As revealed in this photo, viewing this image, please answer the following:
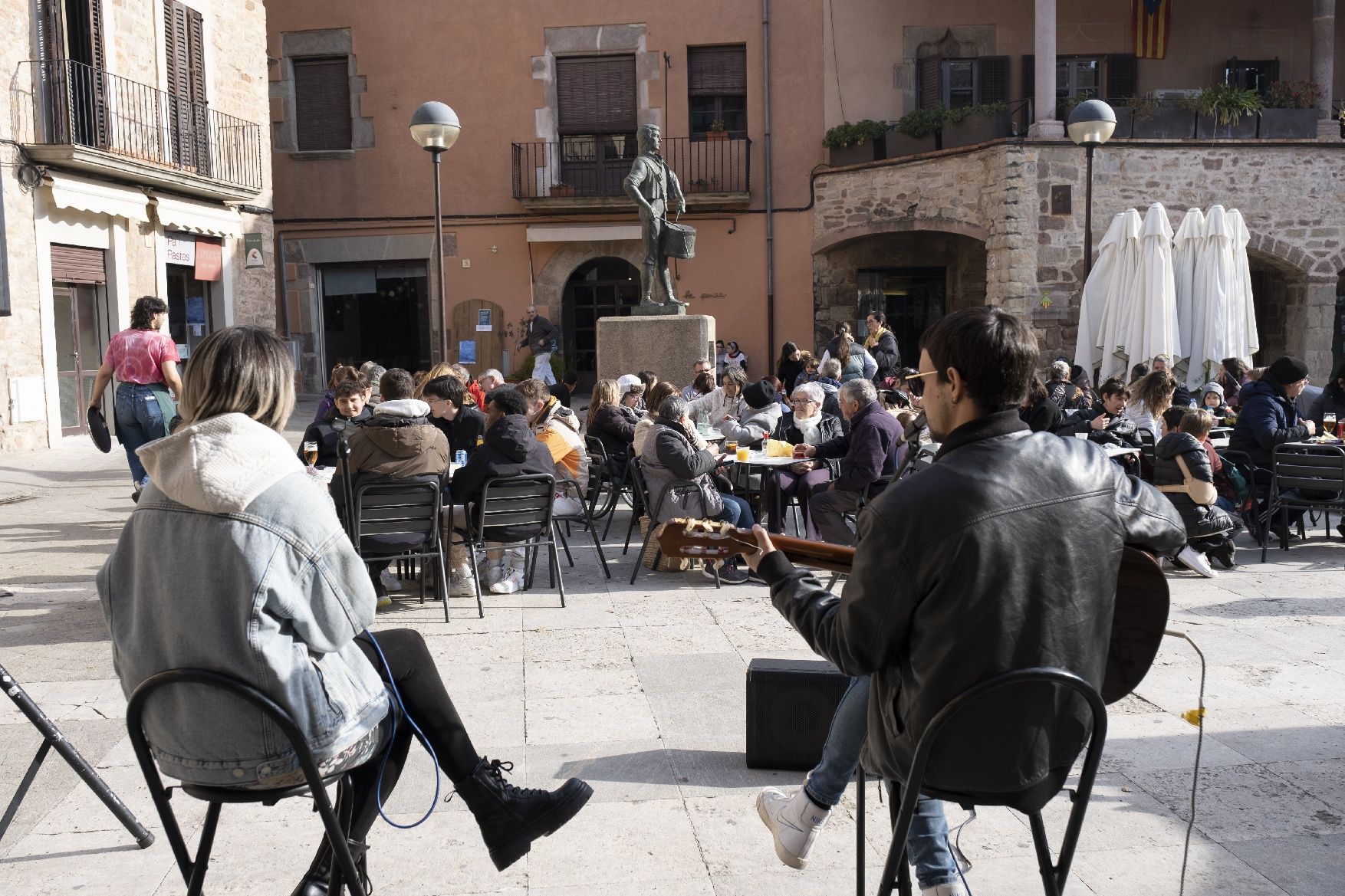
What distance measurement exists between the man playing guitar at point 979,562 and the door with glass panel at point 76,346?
14024 millimetres

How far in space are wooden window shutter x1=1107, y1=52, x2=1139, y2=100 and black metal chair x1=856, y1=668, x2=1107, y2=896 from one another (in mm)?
18470

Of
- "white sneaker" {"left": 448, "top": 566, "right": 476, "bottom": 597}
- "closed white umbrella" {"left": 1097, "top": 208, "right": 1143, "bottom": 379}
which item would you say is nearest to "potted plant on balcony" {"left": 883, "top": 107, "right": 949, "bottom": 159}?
"closed white umbrella" {"left": 1097, "top": 208, "right": 1143, "bottom": 379}

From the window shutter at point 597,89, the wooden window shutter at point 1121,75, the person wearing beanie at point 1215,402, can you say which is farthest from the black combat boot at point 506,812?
the wooden window shutter at point 1121,75

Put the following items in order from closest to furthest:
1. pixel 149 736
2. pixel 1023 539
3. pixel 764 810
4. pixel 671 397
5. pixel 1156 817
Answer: pixel 1023 539 < pixel 149 736 < pixel 764 810 < pixel 1156 817 < pixel 671 397

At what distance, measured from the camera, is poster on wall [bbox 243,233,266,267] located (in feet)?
57.6

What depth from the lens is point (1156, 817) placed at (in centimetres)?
334

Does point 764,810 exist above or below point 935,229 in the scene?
below

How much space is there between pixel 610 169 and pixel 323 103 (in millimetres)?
4959

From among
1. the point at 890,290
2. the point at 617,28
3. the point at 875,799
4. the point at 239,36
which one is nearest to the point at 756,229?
the point at 890,290

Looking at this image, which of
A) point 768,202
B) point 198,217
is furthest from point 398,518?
point 768,202

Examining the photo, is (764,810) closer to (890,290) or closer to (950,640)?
(950,640)

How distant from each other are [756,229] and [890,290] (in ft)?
8.29

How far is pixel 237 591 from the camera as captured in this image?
7.14ft

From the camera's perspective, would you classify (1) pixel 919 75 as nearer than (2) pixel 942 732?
No
